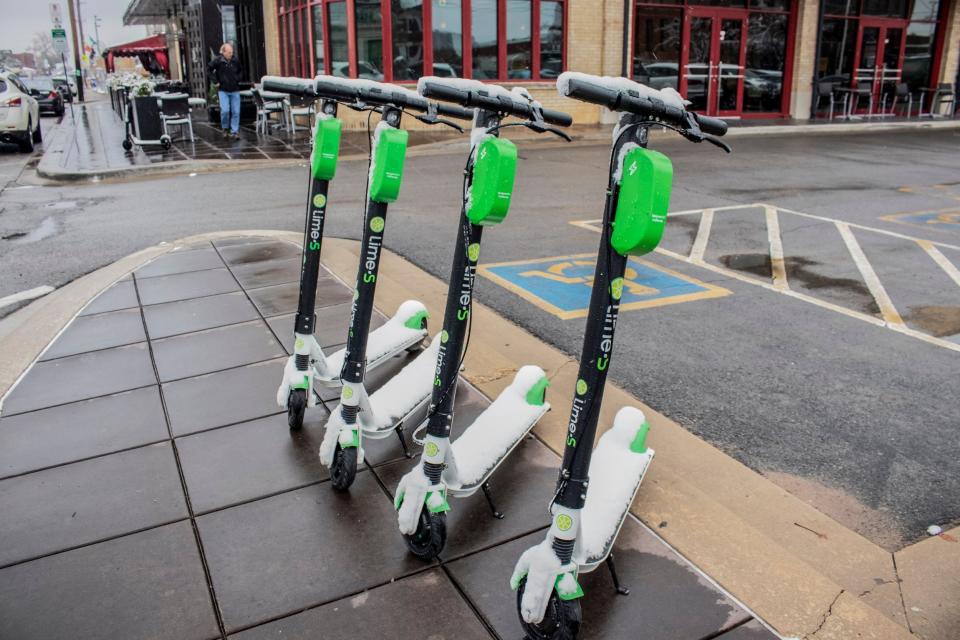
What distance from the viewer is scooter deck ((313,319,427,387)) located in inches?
158

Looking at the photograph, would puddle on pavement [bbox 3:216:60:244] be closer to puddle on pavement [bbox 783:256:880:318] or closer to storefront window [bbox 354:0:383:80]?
puddle on pavement [bbox 783:256:880:318]

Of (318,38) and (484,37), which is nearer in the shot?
(484,37)

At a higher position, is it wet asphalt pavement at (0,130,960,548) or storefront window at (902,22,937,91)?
storefront window at (902,22,937,91)

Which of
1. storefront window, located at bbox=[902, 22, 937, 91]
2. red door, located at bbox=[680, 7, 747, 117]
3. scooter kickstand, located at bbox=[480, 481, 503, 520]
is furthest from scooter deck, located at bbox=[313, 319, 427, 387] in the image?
storefront window, located at bbox=[902, 22, 937, 91]

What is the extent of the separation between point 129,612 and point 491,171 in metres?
1.86

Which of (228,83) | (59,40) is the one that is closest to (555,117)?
(228,83)

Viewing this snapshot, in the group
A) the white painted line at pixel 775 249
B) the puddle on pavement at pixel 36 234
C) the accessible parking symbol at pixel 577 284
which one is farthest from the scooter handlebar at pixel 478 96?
the puddle on pavement at pixel 36 234

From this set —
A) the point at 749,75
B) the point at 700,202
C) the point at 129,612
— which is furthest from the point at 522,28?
the point at 129,612

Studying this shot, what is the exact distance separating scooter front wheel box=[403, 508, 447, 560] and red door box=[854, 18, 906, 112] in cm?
2544

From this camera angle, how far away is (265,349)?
4629 millimetres

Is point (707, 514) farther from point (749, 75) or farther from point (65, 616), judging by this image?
point (749, 75)

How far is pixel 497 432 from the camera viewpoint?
3244 millimetres

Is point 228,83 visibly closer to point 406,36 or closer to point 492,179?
point 406,36

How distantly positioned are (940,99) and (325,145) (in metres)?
27.6
